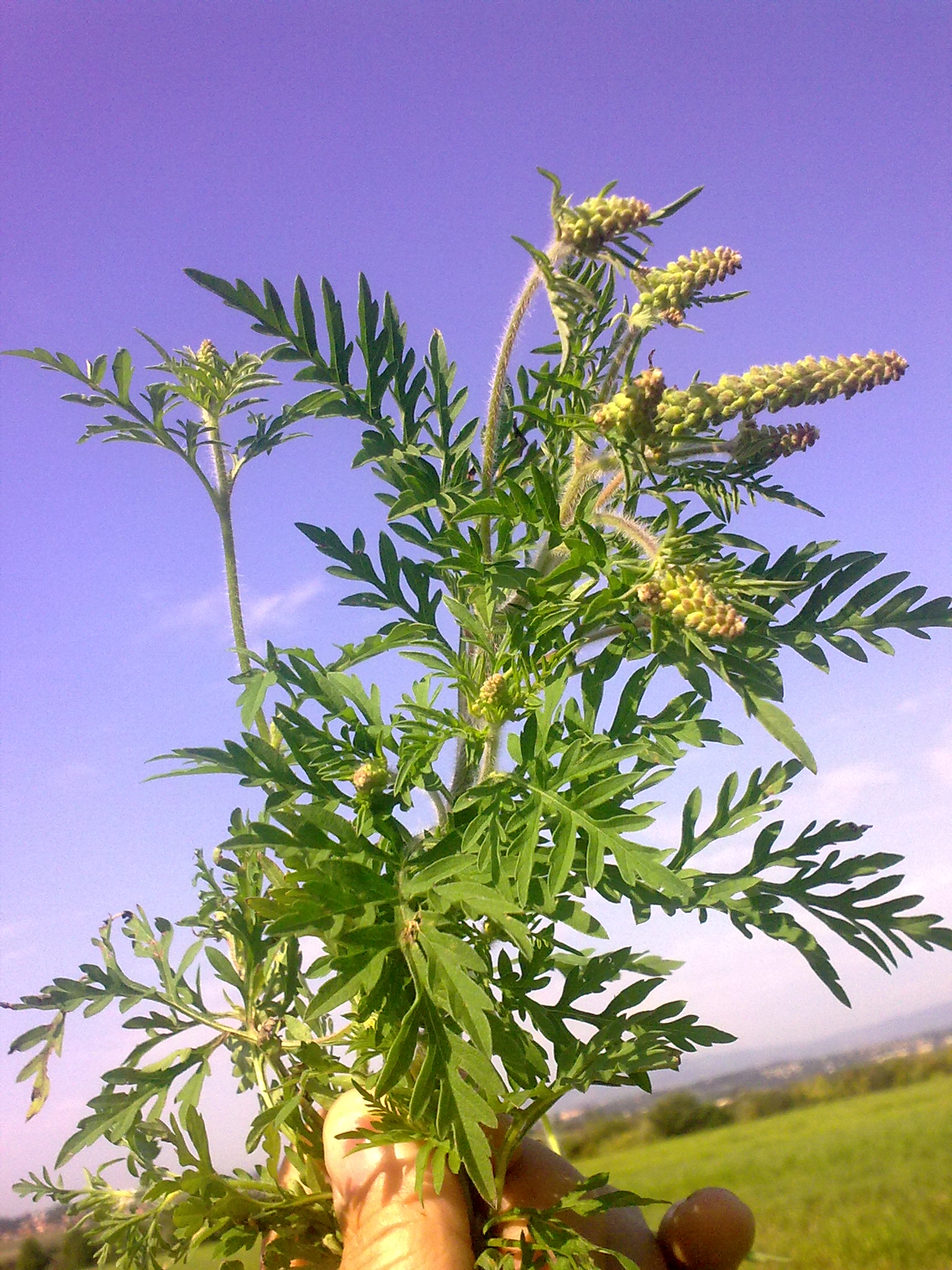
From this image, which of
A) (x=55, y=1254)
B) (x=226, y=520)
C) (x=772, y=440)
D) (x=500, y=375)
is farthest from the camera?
(x=55, y=1254)

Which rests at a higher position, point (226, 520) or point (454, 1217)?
point (226, 520)

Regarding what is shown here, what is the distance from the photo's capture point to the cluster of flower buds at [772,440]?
0.98m

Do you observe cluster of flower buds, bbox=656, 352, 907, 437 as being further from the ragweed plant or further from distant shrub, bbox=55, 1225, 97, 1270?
distant shrub, bbox=55, 1225, 97, 1270

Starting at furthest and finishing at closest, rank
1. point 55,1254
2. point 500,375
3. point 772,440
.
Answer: point 55,1254 → point 500,375 → point 772,440

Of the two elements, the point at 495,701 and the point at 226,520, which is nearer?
the point at 495,701

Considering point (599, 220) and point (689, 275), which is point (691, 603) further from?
point (599, 220)

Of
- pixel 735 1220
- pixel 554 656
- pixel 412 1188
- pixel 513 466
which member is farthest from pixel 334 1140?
pixel 513 466

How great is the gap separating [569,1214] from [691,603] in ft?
2.63

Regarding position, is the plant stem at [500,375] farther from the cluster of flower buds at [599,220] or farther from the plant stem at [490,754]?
the plant stem at [490,754]

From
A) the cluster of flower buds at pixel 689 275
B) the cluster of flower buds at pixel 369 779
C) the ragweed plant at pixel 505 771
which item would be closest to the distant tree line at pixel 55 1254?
the ragweed plant at pixel 505 771

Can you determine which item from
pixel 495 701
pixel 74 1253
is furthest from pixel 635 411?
pixel 74 1253

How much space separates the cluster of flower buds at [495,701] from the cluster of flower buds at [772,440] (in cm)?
41

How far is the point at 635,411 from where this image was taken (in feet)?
2.94

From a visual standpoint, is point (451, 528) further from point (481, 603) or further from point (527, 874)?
point (527, 874)
